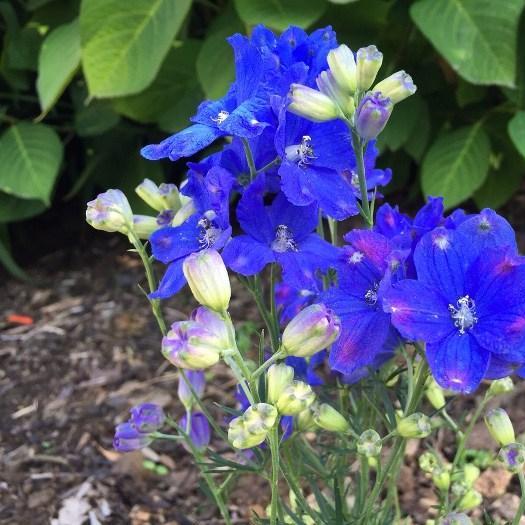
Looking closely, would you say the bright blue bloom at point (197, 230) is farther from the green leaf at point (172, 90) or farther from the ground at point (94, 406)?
the green leaf at point (172, 90)

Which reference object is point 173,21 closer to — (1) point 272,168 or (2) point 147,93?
(2) point 147,93

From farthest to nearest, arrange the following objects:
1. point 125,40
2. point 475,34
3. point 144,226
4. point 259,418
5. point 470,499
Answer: point 125,40 < point 475,34 < point 470,499 < point 144,226 < point 259,418

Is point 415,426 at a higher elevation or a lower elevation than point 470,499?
higher

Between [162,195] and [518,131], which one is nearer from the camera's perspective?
[162,195]

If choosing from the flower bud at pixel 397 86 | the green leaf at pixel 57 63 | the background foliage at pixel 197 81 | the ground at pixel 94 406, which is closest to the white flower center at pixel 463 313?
the flower bud at pixel 397 86

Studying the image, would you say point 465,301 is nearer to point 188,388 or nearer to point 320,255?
point 320,255

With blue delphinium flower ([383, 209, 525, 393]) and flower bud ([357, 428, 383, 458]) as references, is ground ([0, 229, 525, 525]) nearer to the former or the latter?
flower bud ([357, 428, 383, 458])

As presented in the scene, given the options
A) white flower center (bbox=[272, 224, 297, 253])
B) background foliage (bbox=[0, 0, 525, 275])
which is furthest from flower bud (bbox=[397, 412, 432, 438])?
background foliage (bbox=[0, 0, 525, 275])

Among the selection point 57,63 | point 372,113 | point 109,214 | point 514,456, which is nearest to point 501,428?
point 514,456
